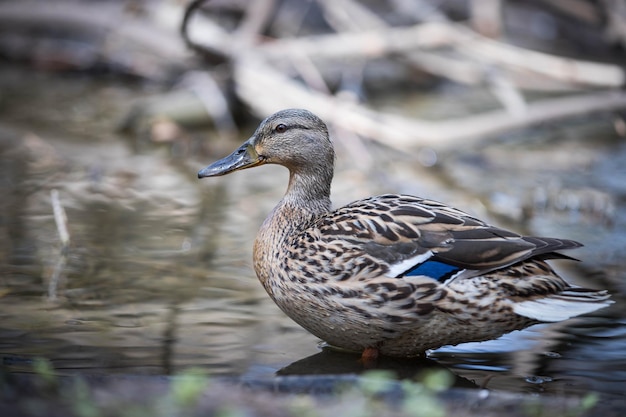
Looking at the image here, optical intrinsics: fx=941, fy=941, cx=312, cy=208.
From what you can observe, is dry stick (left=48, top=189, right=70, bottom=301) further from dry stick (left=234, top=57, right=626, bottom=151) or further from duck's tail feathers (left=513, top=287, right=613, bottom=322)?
dry stick (left=234, top=57, right=626, bottom=151)

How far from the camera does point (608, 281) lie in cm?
596

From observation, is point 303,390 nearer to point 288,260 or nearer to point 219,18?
point 288,260

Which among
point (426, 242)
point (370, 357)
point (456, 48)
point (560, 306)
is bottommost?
point (370, 357)

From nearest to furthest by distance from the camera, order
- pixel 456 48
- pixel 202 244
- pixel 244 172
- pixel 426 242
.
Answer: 1. pixel 426 242
2. pixel 202 244
3. pixel 244 172
4. pixel 456 48

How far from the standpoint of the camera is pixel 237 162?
521 centimetres

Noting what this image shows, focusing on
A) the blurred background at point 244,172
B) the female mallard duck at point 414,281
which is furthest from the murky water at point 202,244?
the female mallard duck at point 414,281

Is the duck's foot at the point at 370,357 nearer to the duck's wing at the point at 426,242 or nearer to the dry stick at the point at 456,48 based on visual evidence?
the duck's wing at the point at 426,242

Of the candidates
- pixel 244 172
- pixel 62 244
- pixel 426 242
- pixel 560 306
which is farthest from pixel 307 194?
pixel 244 172

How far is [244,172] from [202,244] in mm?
2235

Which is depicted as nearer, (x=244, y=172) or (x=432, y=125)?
(x=244, y=172)

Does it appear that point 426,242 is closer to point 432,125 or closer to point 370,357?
point 370,357

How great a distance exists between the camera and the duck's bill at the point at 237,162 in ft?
17.0

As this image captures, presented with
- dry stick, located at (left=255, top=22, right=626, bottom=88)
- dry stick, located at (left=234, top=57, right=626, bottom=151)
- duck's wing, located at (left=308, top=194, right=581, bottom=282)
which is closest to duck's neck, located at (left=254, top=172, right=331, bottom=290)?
duck's wing, located at (left=308, top=194, right=581, bottom=282)

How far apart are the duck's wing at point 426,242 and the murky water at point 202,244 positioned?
56 centimetres
